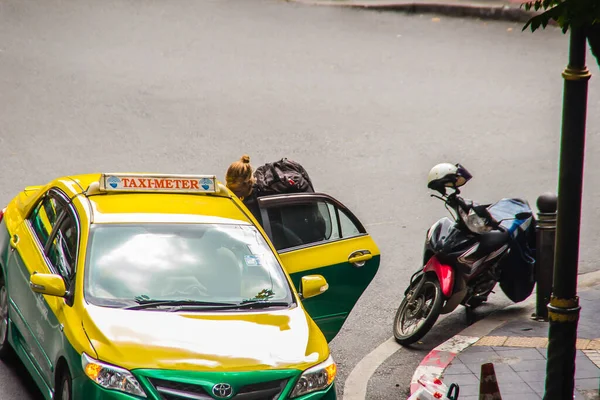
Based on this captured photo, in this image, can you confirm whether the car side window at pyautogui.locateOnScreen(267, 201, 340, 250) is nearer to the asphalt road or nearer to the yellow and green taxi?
the yellow and green taxi

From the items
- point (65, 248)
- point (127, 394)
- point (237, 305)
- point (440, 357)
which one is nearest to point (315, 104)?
point (440, 357)

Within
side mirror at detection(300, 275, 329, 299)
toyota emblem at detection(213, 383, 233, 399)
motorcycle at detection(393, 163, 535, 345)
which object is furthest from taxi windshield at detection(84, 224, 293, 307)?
motorcycle at detection(393, 163, 535, 345)

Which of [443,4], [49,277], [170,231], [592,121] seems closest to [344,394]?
[170,231]

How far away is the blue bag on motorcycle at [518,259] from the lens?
8.96 meters

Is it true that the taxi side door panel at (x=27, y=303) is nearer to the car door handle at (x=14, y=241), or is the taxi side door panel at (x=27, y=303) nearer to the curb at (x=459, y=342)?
the car door handle at (x=14, y=241)

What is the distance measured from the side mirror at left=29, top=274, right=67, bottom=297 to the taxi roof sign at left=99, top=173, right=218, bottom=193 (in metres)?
1.19

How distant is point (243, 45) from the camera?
59.0 ft

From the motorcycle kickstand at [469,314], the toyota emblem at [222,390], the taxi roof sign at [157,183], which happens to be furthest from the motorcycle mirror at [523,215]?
the toyota emblem at [222,390]

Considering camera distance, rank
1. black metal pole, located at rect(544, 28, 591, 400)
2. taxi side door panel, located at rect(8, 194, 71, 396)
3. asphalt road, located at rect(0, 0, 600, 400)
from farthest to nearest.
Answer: asphalt road, located at rect(0, 0, 600, 400)
taxi side door panel, located at rect(8, 194, 71, 396)
black metal pole, located at rect(544, 28, 591, 400)

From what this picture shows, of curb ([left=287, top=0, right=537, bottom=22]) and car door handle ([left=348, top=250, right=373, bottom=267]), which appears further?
curb ([left=287, top=0, right=537, bottom=22])

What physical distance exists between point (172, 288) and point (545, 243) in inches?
155

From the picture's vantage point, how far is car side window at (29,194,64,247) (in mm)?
7367

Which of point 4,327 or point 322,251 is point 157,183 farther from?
point 4,327

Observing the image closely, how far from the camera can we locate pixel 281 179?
8484 mm
